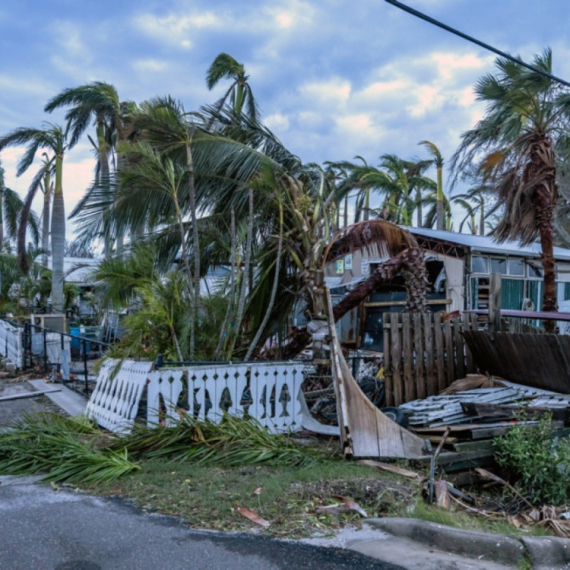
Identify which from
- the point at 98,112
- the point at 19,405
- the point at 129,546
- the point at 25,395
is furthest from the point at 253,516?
the point at 98,112

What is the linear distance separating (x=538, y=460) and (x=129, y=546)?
12.1ft

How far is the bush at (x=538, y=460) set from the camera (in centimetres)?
509

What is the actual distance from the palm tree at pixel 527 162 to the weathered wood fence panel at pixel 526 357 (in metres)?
4.04

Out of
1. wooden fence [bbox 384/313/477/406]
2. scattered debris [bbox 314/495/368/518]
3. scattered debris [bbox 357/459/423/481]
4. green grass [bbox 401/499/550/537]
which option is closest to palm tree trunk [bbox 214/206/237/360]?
wooden fence [bbox 384/313/477/406]

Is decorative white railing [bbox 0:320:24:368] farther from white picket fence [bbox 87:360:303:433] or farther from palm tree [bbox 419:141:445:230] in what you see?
palm tree [bbox 419:141:445:230]

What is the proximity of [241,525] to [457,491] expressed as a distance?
7.19 ft

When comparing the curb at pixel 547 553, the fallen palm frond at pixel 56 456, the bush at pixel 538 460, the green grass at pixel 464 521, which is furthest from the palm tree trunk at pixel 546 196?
the fallen palm frond at pixel 56 456

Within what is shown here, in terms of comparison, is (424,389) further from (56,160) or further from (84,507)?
(56,160)

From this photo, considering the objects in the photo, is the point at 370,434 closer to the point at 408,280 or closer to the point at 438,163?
the point at 408,280

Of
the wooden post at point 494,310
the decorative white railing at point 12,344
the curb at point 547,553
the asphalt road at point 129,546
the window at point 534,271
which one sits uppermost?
Answer: the window at point 534,271

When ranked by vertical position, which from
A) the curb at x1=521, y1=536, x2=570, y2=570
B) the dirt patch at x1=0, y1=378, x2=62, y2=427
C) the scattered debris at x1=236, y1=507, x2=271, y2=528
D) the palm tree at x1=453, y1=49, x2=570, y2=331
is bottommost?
the curb at x1=521, y1=536, x2=570, y2=570

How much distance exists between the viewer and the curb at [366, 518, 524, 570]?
12.8 feet

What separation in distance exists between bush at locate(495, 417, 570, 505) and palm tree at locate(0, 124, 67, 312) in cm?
1597

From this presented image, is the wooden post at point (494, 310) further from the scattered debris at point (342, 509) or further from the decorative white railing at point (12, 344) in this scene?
the decorative white railing at point (12, 344)
